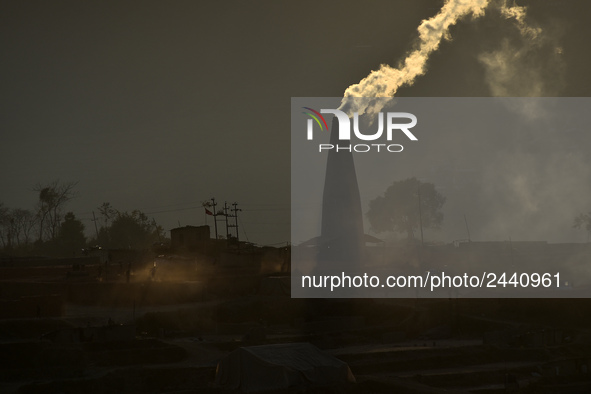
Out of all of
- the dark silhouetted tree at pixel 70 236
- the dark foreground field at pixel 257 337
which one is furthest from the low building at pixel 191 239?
the dark silhouetted tree at pixel 70 236

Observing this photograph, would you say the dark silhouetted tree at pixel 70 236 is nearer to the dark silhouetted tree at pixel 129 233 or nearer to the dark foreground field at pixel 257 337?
the dark silhouetted tree at pixel 129 233

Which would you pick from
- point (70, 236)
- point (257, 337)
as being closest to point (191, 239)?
point (257, 337)

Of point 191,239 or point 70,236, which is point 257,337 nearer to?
point 191,239

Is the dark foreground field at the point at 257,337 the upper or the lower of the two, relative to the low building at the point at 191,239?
lower

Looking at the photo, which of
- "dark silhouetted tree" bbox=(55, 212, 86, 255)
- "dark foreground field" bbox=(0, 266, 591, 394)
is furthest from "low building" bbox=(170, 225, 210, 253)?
"dark silhouetted tree" bbox=(55, 212, 86, 255)

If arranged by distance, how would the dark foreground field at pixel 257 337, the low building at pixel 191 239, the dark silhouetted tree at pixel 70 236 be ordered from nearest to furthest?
the dark foreground field at pixel 257 337, the low building at pixel 191 239, the dark silhouetted tree at pixel 70 236

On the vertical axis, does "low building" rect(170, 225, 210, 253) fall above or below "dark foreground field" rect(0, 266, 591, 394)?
above

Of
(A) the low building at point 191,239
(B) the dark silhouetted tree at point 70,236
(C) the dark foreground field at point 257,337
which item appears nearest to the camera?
(C) the dark foreground field at point 257,337

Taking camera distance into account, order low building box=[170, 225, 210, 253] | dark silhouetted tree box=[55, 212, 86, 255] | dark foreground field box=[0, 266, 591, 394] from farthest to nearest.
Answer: dark silhouetted tree box=[55, 212, 86, 255]
low building box=[170, 225, 210, 253]
dark foreground field box=[0, 266, 591, 394]

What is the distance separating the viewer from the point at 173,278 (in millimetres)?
47750

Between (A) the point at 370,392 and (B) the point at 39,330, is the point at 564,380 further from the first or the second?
(B) the point at 39,330

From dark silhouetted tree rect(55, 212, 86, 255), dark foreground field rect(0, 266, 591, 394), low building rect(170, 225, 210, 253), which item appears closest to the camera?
dark foreground field rect(0, 266, 591, 394)

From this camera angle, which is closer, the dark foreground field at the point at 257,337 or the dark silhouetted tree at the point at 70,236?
the dark foreground field at the point at 257,337

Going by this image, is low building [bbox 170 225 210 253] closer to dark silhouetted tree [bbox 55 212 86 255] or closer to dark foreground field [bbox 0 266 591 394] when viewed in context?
dark foreground field [bbox 0 266 591 394]
